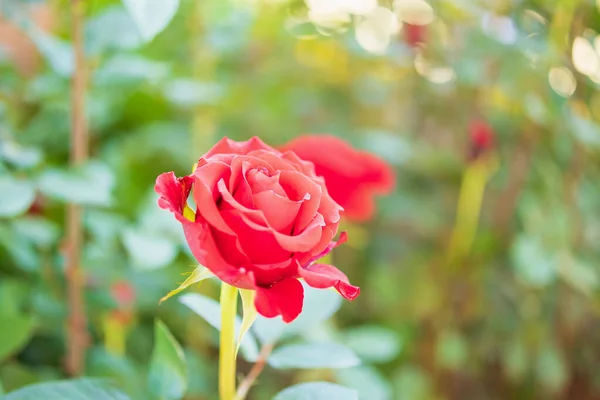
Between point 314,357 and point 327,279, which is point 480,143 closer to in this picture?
point 314,357

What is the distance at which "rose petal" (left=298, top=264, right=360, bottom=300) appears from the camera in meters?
0.28

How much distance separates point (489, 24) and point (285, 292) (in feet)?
2.53

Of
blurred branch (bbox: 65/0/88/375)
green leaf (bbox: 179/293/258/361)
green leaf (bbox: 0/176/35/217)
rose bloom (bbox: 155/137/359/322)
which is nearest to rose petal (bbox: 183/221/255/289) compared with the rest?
rose bloom (bbox: 155/137/359/322)

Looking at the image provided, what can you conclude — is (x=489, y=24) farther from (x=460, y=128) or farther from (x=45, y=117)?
(x=45, y=117)

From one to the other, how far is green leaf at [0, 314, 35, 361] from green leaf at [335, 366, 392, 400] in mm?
398

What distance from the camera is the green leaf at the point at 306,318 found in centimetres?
45

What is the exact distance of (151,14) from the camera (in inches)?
13.7

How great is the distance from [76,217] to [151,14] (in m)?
0.34

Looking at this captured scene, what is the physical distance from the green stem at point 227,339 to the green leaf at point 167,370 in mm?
32

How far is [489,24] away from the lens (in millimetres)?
915

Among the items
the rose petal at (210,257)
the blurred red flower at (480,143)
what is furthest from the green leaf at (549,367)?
A: the rose petal at (210,257)

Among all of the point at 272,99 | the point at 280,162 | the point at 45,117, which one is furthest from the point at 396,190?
the point at 280,162

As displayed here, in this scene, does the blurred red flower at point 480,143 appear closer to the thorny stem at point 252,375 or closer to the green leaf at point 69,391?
the thorny stem at point 252,375

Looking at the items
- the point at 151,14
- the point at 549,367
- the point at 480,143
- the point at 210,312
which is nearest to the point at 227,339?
the point at 210,312
